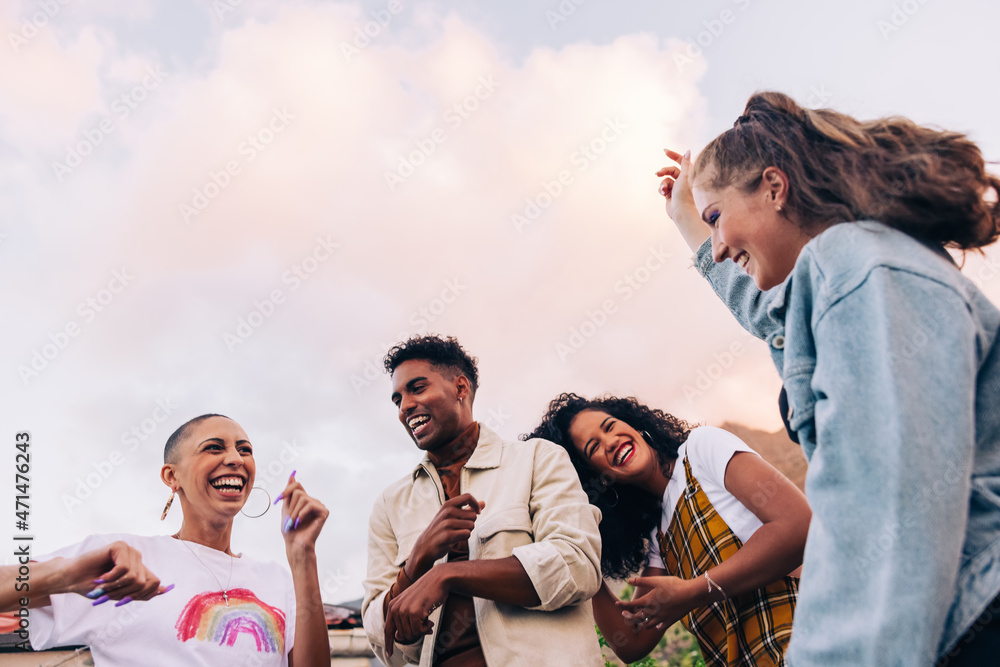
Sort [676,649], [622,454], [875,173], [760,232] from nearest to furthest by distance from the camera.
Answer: [875,173] → [760,232] → [622,454] → [676,649]

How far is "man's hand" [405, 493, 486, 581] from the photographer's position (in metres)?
2.92

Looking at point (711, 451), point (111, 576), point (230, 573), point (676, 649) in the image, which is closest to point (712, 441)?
point (711, 451)

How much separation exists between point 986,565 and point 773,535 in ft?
4.88

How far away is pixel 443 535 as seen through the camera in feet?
9.59

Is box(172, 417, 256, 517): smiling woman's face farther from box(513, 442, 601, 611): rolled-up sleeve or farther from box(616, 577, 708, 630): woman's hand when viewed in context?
box(616, 577, 708, 630): woman's hand

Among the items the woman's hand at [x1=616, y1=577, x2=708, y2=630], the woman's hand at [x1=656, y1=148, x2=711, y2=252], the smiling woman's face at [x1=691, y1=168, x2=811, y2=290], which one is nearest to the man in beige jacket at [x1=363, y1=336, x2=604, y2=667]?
the woman's hand at [x1=616, y1=577, x2=708, y2=630]

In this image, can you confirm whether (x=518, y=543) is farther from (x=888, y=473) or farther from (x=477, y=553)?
(x=888, y=473)

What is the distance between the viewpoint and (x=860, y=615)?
1.19 m

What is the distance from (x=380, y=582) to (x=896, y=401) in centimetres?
259

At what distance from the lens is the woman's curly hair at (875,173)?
1553 mm

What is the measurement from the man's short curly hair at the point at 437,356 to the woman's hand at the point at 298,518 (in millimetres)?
912

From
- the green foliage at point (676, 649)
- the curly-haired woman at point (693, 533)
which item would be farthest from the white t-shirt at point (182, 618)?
the green foliage at point (676, 649)

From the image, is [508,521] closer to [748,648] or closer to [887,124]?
[748,648]

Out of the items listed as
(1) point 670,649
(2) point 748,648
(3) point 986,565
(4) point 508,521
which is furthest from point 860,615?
(1) point 670,649
